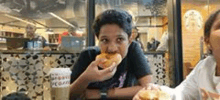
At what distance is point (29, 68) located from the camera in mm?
2539

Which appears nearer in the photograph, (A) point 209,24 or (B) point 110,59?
(A) point 209,24

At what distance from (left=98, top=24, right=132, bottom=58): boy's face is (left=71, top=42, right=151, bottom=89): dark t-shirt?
0.69 ft

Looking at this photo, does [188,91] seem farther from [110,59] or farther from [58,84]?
[58,84]

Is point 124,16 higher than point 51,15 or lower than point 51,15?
lower

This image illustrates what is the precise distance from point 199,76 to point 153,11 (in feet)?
7.33

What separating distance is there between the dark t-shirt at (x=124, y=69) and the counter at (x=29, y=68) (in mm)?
1140

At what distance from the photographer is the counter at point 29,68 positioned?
2.43 metres

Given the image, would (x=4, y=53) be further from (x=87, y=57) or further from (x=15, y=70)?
(x=87, y=57)

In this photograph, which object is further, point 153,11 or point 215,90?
point 153,11

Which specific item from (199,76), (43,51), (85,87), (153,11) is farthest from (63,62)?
(199,76)

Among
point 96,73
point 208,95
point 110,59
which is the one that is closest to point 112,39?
point 110,59

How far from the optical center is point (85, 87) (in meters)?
1.26

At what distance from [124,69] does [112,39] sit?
1.02 feet

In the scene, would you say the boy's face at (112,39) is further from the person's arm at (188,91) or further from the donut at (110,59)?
the person's arm at (188,91)
